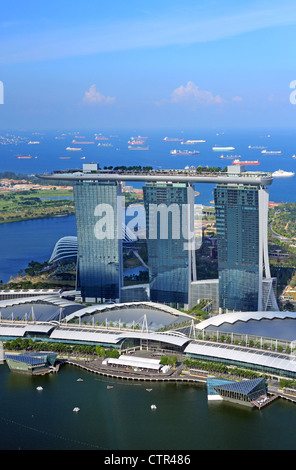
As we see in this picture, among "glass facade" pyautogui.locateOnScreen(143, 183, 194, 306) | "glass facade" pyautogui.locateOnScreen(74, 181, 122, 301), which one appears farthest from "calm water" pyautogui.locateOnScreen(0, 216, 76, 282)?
"glass facade" pyautogui.locateOnScreen(143, 183, 194, 306)

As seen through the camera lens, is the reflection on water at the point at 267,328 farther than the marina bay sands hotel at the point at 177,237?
No

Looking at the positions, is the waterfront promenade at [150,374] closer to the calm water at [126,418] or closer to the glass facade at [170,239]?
the calm water at [126,418]

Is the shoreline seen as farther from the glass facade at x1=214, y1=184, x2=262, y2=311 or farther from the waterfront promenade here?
the glass facade at x1=214, y1=184, x2=262, y2=311

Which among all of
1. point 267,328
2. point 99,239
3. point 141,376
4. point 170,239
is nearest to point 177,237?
point 170,239

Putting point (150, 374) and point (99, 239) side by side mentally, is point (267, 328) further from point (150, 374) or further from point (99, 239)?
point (99, 239)

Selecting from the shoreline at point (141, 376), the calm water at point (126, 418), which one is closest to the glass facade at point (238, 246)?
the shoreline at point (141, 376)

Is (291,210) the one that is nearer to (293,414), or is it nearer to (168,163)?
(168,163)
